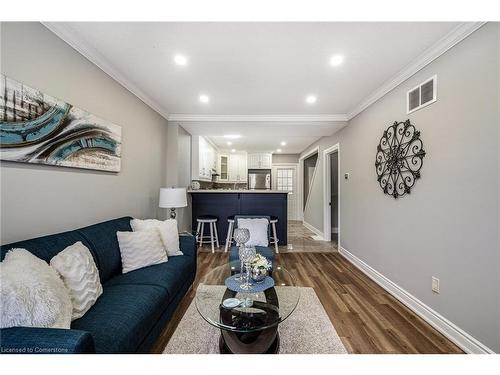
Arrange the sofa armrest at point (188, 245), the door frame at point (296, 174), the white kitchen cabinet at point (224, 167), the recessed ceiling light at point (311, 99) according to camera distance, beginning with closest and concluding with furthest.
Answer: the sofa armrest at point (188, 245) < the recessed ceiling light at point (311, 99) < the white kitchen cabinet at point (224, 167) < the door frame at point (296, 174)

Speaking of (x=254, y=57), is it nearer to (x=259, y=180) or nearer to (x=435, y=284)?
(x=435, y=284)

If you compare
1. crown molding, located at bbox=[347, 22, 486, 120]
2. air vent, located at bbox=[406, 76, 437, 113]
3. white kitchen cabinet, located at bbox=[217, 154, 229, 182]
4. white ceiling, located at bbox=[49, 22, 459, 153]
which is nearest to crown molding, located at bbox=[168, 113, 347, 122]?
white ceiling, located at bbox=[49, 22, 459, 153]

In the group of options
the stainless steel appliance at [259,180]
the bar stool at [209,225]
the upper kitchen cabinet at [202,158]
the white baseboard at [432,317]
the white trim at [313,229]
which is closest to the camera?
the white baseboard at [432,317]

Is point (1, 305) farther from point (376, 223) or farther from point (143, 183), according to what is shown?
point (376, 223)

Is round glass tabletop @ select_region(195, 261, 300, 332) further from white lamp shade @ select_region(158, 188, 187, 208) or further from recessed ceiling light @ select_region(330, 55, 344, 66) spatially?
recessed ceiling light @ select_region(330, 55, 344, 66)

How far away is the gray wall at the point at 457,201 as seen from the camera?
1.53 m

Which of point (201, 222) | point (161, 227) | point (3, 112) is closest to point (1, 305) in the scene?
point (3, 112)

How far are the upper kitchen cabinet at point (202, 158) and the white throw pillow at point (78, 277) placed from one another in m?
3.51

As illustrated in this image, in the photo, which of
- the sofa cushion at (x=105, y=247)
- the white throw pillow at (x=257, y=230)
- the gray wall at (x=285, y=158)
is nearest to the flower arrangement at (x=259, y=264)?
the sofa cushion at (x=105, y=247)

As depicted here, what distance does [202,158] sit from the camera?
202 inches

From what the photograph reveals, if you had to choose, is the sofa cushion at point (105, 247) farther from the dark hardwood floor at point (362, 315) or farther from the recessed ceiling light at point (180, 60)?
the recessed ceiling light at point (180, 60)

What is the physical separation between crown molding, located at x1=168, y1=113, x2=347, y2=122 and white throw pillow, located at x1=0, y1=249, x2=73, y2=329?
3.17 m

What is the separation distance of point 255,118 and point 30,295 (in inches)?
141
